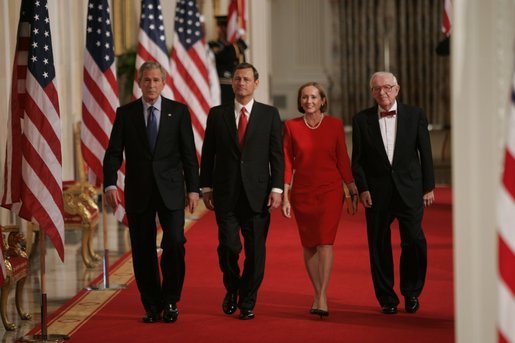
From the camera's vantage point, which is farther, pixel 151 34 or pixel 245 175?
pixel 151 34

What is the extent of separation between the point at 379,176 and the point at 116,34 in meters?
11.0

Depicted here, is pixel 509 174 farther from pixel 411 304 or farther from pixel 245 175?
pixel 411 304

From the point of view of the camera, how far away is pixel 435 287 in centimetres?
946

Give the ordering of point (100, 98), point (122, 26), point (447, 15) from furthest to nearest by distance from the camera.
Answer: point (122, 26)
point (447, 15)
point (100, 98)

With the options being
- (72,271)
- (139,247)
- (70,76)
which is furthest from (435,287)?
(70,76)

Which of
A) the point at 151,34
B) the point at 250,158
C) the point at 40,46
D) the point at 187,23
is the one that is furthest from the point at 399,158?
the point at 187,23

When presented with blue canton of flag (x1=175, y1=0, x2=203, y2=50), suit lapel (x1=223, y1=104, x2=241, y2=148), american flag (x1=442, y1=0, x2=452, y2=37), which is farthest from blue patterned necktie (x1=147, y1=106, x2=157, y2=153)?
american flag (x1=442, y1=0, x2=452, y2=37)

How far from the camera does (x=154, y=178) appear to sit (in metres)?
8.07

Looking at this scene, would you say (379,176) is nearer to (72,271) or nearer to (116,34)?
(72,271)

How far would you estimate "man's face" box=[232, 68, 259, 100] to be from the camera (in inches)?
318

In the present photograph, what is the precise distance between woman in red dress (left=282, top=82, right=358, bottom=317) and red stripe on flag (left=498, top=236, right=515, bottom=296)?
4.68 m

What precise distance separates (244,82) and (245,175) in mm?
698

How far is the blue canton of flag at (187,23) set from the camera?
49.1ft

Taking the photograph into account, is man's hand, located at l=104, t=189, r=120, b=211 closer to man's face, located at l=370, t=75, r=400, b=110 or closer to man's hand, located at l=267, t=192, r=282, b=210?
man's hand, located at l=267, t=192, r=282, b=210
